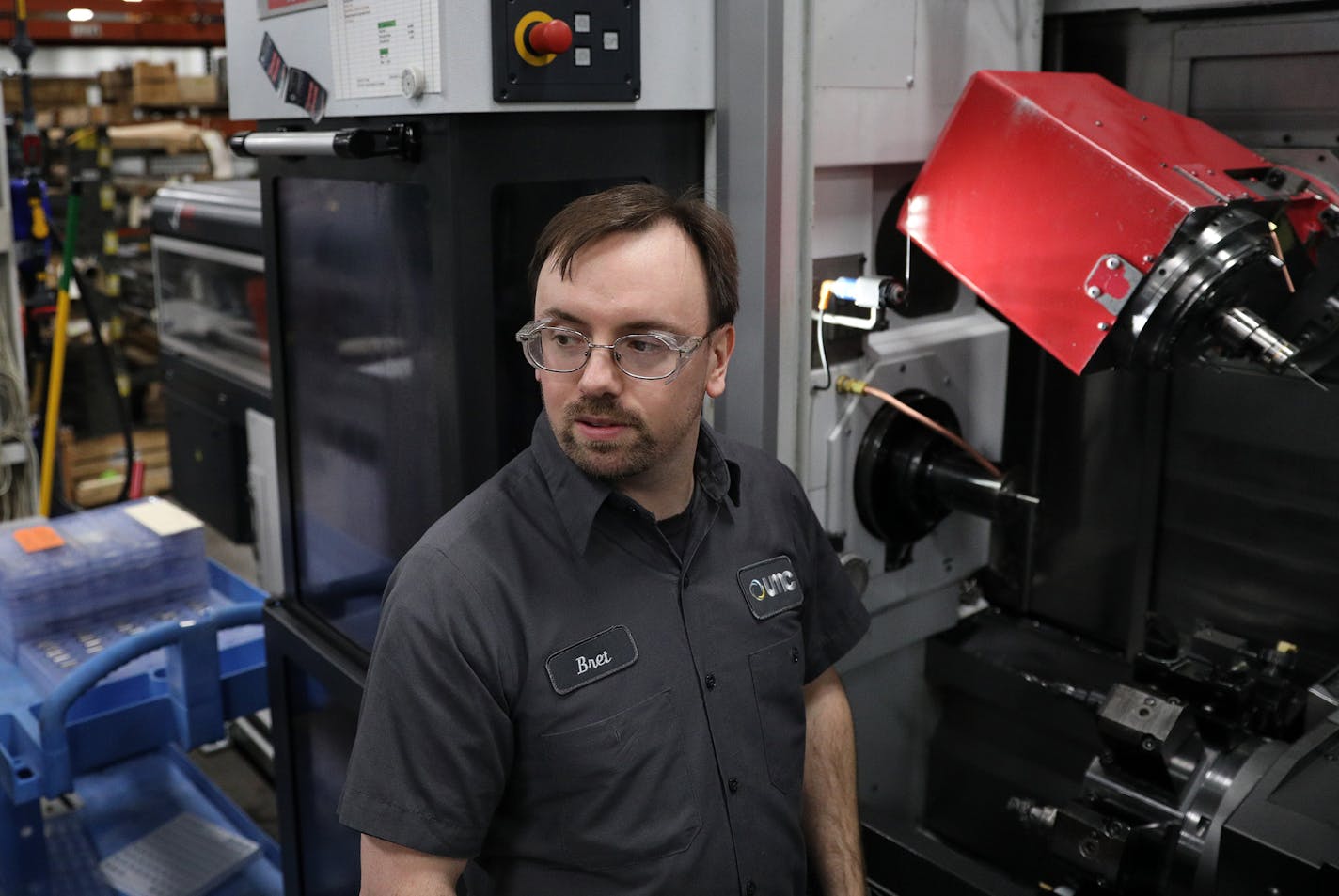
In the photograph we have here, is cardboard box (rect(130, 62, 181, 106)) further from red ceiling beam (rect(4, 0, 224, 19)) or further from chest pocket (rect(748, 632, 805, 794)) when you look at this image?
chest pocket (rect(748, 632, 805, 794))

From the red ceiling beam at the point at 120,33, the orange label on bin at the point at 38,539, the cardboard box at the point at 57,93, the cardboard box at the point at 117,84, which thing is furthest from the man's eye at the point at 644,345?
the cardboard box at the point at 57,93

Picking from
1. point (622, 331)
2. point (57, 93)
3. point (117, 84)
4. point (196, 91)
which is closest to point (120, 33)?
point (117, 84)

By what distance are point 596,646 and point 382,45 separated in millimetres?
785

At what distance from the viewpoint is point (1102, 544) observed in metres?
2.17

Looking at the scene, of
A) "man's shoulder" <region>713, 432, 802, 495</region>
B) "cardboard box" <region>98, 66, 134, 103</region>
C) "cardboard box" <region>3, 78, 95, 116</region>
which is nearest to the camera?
"man's shoulder" <region>713, 432, 802, 495</region>

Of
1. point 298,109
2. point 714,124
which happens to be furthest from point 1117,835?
point 298,109

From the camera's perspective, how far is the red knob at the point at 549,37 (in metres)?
1.39

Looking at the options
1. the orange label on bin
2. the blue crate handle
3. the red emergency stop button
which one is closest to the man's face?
the red emergency stop button

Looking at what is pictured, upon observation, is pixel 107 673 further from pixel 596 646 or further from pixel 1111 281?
pixel 1111 281

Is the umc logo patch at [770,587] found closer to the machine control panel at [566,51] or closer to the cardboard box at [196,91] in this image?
the machine control panel at [566,51]

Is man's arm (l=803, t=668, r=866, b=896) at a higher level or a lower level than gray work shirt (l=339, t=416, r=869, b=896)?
lower

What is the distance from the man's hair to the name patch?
367mm

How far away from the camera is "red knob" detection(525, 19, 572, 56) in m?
1.39

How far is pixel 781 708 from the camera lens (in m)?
1.43
